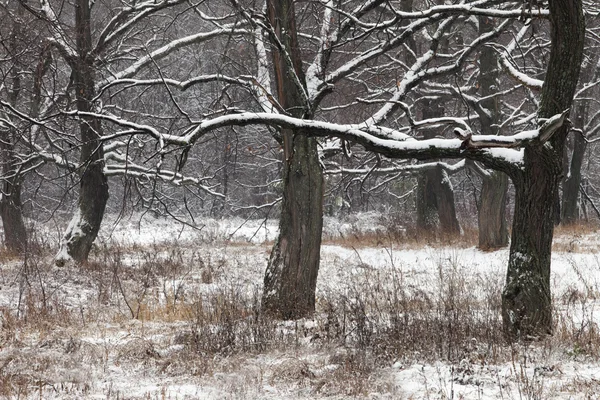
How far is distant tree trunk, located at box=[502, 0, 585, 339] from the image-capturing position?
582 cm

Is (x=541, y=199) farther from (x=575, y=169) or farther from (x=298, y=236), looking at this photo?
(x=575, y=169)

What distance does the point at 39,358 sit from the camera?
572 cm

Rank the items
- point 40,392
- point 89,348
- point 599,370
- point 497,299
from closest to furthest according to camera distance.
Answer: point 40,392
point 599,370
point 89,348
point 497,299

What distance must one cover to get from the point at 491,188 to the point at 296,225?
731 centimetres

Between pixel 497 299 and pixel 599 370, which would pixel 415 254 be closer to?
pixel 497 299

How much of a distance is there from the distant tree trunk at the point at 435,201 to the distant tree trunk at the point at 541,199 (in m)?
10.7

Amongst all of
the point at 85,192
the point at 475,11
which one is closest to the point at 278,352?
the point at 475,11

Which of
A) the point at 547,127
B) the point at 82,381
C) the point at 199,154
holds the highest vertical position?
the point at 199,154

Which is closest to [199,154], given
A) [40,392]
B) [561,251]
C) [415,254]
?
[415,254]

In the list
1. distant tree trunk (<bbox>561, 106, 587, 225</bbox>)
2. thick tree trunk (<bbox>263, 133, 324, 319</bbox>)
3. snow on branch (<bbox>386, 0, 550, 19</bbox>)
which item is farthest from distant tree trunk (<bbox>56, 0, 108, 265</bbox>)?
distant tree trunk (<bbox>561, 106, 587, 225</bbox>)

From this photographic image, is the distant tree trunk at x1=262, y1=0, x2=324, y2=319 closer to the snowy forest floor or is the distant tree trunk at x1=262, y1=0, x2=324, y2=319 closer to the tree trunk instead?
the snowy forest floor

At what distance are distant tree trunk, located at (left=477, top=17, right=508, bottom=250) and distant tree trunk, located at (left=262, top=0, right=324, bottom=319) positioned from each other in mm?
6706

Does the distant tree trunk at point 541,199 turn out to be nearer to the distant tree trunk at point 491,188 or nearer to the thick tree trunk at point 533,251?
the thick tree trunk at point 533,251

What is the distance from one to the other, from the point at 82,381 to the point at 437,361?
307 centimetres
